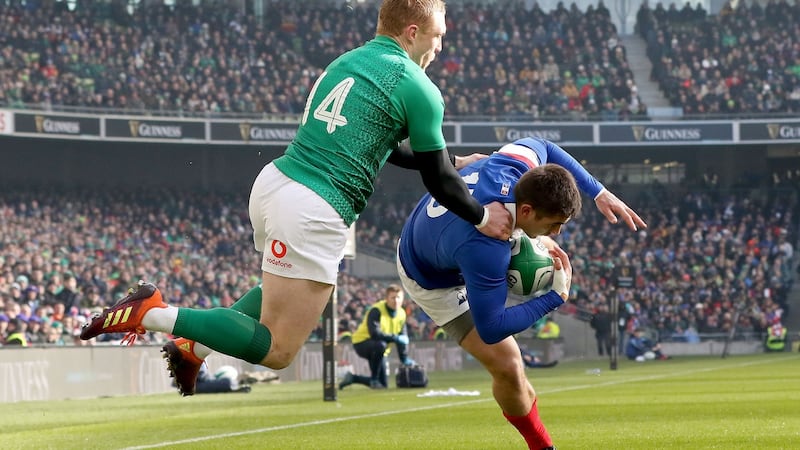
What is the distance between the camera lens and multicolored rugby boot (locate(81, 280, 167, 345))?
585cm

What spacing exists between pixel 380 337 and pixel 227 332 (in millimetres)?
13941

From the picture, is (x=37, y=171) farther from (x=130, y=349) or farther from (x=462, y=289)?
(x=462, y=289)

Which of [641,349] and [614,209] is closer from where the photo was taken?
[614,209]

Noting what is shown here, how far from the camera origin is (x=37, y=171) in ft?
132

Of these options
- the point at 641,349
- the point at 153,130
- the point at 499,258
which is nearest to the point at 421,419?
the point at 499,258

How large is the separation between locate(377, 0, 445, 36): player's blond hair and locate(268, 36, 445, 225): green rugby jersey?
85 mm

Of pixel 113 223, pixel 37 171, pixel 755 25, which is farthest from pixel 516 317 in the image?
pixel 755 25

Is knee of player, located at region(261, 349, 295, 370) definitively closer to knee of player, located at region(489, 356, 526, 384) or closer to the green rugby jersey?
the green rugby jersey

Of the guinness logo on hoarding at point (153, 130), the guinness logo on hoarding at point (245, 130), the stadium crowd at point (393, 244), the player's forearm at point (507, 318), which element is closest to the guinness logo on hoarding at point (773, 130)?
the stadium crowd at point (393, 244)

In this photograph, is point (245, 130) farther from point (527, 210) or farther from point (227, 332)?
point (227, 332)

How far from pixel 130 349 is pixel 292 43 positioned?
26009 millimetres

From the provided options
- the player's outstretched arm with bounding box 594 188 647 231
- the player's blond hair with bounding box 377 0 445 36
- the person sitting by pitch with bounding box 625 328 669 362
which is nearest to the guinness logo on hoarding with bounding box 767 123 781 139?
the person sitting by pitch with bounding box 625 328 669 362

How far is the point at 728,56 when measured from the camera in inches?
1829

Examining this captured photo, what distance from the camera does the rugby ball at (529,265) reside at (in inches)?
276
